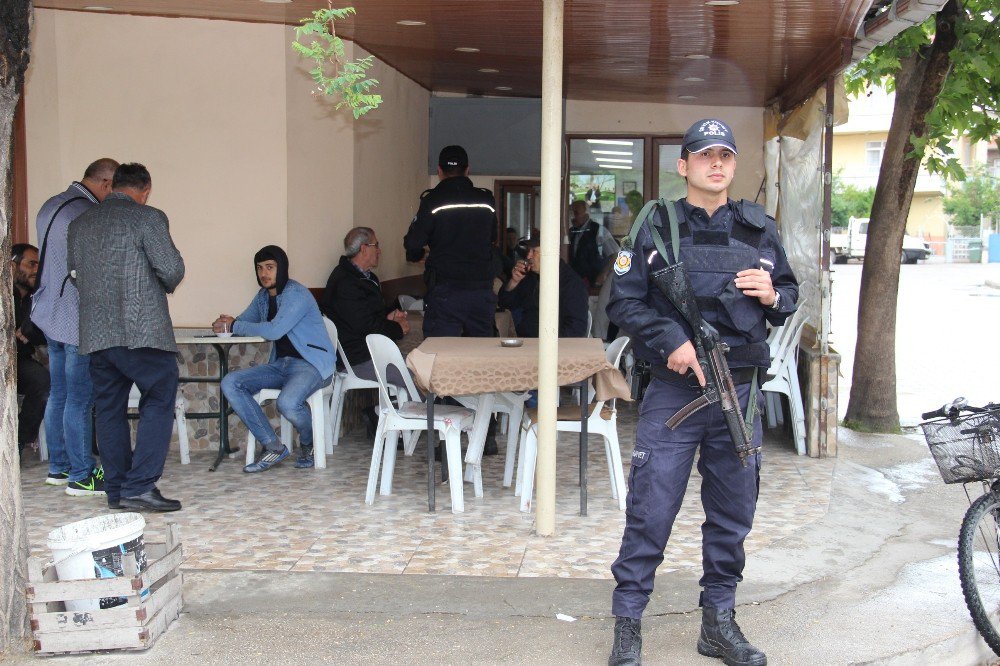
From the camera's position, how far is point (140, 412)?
5473mm

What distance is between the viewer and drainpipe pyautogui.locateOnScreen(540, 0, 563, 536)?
15.4 ft

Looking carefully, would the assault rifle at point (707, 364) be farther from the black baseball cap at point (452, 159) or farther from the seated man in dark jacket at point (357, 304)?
the seated man in dark jacket at point (357, 304)

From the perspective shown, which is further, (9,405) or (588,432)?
(588,432)

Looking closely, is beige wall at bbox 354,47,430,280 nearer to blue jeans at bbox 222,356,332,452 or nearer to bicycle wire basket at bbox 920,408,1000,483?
blue jeans at bbox 222,356,332,452

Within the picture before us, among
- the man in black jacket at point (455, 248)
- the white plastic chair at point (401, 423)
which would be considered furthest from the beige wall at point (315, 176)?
the white plastic chair at point (401, 423)

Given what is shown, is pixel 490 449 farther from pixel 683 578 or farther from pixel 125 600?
pixel 125 600

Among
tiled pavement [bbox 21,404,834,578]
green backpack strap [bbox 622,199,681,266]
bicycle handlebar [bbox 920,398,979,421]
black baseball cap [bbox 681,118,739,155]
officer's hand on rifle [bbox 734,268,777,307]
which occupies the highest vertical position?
black baseball cap [bbox 681,118,739,155]

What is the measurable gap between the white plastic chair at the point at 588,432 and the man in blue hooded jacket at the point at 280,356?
4.89 ft

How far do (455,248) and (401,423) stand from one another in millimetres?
1591

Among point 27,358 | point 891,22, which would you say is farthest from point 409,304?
point 891,22

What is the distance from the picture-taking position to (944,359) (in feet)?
44.5

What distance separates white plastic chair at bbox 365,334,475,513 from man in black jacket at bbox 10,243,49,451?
2290mm

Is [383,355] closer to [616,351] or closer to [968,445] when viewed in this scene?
[616,351]

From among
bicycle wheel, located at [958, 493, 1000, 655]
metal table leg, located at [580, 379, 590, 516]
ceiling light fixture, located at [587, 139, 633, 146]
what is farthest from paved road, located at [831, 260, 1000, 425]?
bicycle wheel, located at [958, 493, 1000, 655]
